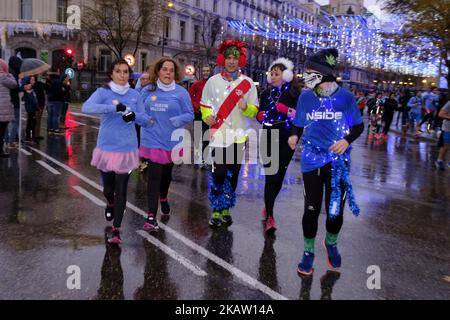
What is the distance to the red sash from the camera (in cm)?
557

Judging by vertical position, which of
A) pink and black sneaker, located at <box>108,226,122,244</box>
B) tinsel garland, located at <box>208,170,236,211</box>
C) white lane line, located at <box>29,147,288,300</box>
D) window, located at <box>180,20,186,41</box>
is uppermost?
window, located at <box>180,20,186,41</box>

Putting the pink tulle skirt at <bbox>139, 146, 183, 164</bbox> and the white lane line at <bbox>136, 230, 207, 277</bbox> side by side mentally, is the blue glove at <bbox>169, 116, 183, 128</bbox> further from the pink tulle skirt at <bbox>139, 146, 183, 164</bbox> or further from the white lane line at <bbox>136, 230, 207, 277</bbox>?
the white lane line at <bbox>136, 230, 207, 277</bbox>

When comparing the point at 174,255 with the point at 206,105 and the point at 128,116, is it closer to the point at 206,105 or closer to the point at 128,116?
the point at 128,116

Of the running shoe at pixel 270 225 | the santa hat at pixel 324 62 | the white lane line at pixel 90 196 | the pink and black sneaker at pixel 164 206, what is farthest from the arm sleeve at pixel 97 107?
the running shoe at pixel 270 225

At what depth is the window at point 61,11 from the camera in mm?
39000

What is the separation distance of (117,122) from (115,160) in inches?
16.6

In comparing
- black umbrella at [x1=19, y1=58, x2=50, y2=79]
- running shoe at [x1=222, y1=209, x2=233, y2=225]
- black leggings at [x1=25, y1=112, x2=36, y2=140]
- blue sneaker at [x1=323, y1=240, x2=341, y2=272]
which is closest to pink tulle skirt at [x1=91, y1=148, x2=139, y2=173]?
running shoe at [x1=222, y1=209, x2=233, y2=225]

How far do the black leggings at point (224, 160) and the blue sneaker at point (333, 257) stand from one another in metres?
1.76

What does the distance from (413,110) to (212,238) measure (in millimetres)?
20073

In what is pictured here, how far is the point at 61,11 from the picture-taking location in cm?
3925

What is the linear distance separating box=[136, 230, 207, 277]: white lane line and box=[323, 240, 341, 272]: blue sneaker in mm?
1240

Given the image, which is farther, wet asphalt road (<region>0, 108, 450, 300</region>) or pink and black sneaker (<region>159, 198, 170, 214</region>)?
pink and black sneaker (<region>159, 198, 170, 214</region>)
